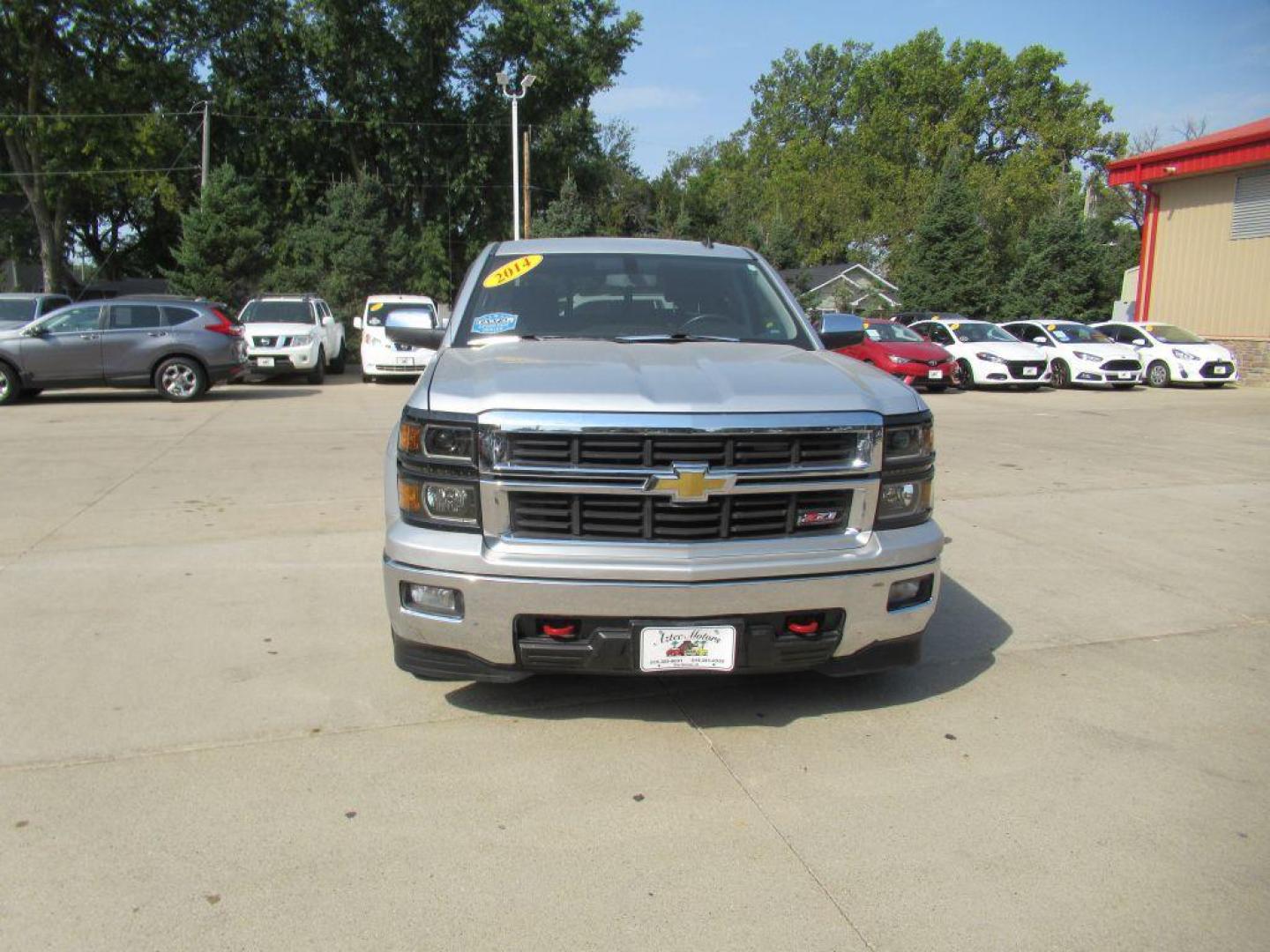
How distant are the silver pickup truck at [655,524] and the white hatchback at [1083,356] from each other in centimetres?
2009

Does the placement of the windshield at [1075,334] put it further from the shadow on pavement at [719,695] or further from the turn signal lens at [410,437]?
the turn signal lens at [410,437]

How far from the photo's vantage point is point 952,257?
A: 123ft

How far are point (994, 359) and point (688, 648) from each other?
19.7m

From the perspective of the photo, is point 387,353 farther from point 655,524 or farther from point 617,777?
point 617,777

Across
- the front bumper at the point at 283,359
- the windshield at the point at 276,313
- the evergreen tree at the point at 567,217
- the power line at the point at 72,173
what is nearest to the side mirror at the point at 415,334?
the front bumper at the point at 283,359

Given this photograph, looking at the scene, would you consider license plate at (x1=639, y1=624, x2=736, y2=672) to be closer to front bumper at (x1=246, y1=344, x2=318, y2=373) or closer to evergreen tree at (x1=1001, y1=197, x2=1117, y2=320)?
front bumper at (x1=246, y1=344, x2=318, y2=373)

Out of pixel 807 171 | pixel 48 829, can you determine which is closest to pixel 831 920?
pixel 48 829

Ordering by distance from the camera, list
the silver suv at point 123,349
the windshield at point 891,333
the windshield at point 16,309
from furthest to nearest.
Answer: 1. the windshield at point 891,333
2. the windshield at point 16,309
3. the silver suv at point 123,349

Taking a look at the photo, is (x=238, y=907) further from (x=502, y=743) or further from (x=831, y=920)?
(x=831, y=920)

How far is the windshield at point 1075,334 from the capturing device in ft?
74.7

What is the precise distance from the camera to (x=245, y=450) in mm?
11086

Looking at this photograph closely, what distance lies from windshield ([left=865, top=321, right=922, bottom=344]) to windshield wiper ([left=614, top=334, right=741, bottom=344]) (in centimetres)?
1737

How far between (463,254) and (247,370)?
26737 millimetres

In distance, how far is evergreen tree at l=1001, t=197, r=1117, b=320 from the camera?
35438mm
